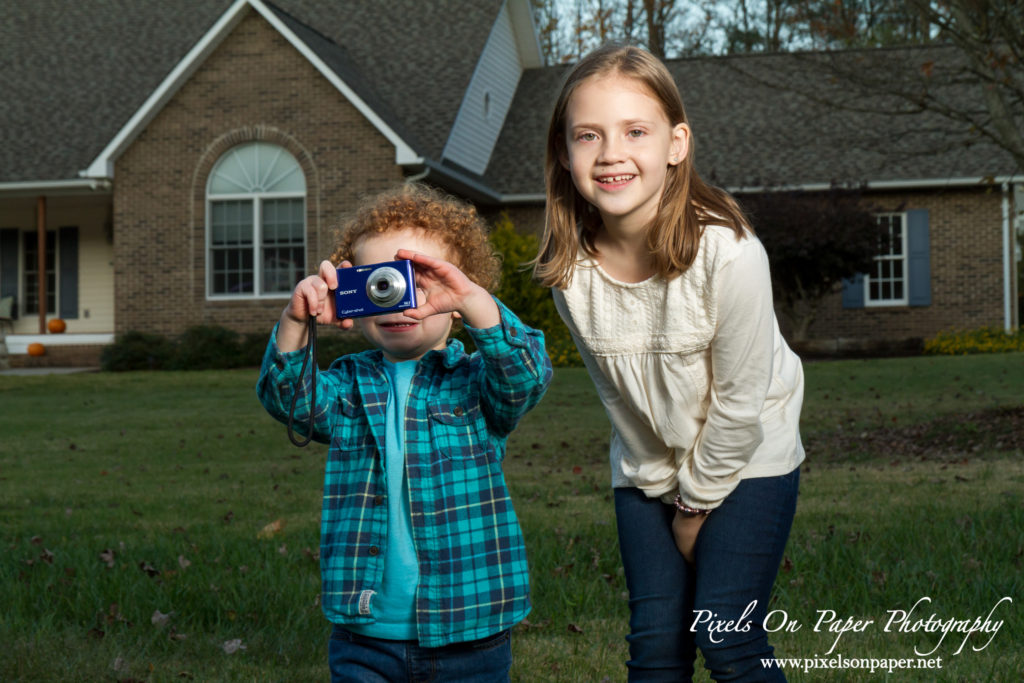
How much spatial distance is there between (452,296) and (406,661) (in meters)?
0.86

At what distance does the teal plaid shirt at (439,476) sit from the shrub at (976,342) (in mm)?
18109

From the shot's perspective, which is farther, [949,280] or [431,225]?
[949,280]

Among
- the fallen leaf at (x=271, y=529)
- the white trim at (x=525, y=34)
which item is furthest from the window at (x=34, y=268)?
the fallen leaf at (x=271, y=529)

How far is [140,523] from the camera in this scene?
20.4 feet

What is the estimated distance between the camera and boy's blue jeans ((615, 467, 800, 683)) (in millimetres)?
2826

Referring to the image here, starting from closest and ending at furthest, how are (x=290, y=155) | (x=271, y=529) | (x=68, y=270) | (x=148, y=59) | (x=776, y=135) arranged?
(x=271, y=529) → (x=290, y=155) → (x=776, y=135) → (x=68, y=270) → (x=148, y=59)

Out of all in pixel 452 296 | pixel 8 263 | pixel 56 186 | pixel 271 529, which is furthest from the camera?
pixel 8 263

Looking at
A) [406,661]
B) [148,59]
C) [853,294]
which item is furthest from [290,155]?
[406,661]

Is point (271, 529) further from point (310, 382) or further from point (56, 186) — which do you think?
point (56, 186)

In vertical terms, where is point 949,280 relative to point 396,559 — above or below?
above

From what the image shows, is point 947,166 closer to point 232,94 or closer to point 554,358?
point 554,358

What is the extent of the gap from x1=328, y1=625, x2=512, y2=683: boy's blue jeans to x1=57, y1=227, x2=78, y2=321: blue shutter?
2196 centimetres

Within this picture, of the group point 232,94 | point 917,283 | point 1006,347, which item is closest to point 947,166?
point 917,283

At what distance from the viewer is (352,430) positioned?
2.78 m
